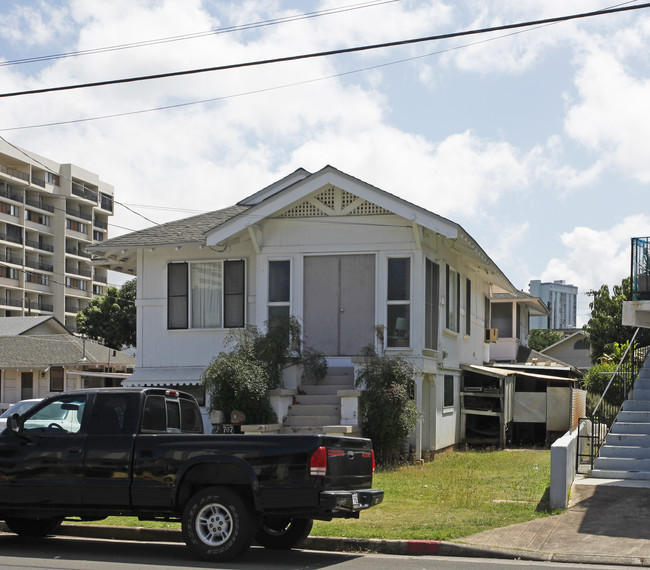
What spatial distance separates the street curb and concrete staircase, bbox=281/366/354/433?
6.59 metres

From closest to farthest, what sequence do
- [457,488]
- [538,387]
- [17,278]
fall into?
1. [457,488]
2. [538,387]
3. [17,278]

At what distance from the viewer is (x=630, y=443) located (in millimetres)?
16531

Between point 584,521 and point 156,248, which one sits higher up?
point 156,248

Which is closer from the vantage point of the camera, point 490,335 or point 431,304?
point 431,304

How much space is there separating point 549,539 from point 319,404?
9040 millimetres

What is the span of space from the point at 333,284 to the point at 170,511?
11196 mm

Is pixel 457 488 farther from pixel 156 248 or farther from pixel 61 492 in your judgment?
pixel 156 248

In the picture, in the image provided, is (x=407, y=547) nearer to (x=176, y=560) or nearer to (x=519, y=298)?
(x=176, y=560)

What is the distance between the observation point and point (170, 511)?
32.9 ft

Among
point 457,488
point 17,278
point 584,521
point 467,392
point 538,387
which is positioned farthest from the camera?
point 17,278

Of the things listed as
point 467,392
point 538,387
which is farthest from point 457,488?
point 538,387

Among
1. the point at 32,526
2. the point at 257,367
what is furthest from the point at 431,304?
the point at 32,526

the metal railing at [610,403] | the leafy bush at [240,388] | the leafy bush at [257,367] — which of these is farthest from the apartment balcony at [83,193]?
the metal railing at [610,403]

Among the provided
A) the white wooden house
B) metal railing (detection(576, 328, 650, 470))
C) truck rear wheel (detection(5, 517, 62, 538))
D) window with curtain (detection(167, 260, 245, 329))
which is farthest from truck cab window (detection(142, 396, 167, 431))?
window with curtain (detection(167, 260, 245, 329))
